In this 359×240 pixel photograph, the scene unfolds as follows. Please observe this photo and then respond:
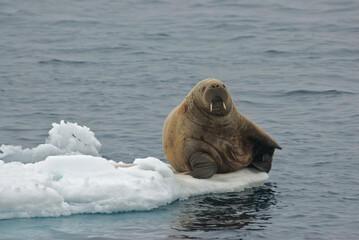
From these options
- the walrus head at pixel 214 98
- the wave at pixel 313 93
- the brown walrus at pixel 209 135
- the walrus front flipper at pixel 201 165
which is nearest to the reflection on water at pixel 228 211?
the walrus front flipper at pixel 201 165

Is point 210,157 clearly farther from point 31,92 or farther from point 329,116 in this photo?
point 31,92

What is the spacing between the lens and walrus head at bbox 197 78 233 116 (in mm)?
11828

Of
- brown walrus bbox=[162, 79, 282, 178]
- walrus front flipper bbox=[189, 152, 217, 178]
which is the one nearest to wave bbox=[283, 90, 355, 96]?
brown walrus bbox=[162, 79, 282, 178]

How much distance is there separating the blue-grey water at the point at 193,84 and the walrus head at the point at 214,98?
1290 millimetres

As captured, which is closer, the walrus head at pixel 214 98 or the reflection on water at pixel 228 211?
the reflection on water at pixel 228 211

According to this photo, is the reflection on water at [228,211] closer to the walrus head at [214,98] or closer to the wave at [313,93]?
the walrus head at [214,98]

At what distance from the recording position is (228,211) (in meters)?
10.9

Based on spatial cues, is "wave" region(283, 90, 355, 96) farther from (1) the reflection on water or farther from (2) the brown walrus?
(1) the reflection on water

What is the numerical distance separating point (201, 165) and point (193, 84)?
1068cm

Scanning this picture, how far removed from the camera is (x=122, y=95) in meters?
21.3

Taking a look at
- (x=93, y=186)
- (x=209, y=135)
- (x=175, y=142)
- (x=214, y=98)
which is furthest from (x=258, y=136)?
(x=93, y=186)

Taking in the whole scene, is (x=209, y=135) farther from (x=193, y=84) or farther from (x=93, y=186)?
(x=193, y=84)

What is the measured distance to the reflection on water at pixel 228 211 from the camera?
1022 cm

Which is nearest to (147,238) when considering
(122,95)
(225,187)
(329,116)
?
(225,187)
